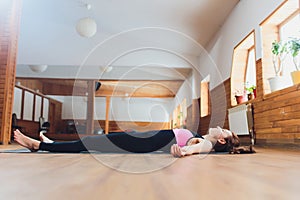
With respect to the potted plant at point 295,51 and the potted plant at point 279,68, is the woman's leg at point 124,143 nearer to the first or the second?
the potted plant at point 295,51

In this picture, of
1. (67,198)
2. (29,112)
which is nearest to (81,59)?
(29,112)

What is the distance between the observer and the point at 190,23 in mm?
5051

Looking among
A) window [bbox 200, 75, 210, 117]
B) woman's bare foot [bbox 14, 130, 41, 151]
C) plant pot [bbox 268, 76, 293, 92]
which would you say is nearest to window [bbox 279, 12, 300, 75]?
plant pot [bbox 268, 76, 293, 92]

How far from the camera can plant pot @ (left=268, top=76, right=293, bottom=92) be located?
3.13 meters

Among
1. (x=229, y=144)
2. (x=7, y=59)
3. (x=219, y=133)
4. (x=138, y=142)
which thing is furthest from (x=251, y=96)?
(x=7, y=59)

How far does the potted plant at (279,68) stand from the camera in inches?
122

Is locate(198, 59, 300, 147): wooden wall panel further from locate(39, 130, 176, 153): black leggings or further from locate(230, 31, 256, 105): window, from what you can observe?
locate(39, 130, 176, 153): black leggings

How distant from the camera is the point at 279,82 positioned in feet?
10.4

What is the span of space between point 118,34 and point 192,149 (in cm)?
386

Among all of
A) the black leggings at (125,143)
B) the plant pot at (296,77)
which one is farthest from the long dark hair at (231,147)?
the plant pot at (296,77)

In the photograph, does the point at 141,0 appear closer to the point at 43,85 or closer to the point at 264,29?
the point at 264,29

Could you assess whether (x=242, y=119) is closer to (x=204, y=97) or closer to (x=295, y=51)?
(x=295, y=51)

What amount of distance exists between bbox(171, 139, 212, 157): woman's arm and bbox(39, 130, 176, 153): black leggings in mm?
249

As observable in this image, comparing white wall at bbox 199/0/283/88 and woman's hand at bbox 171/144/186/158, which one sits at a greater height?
white wall at bbox 199/0/283/88
